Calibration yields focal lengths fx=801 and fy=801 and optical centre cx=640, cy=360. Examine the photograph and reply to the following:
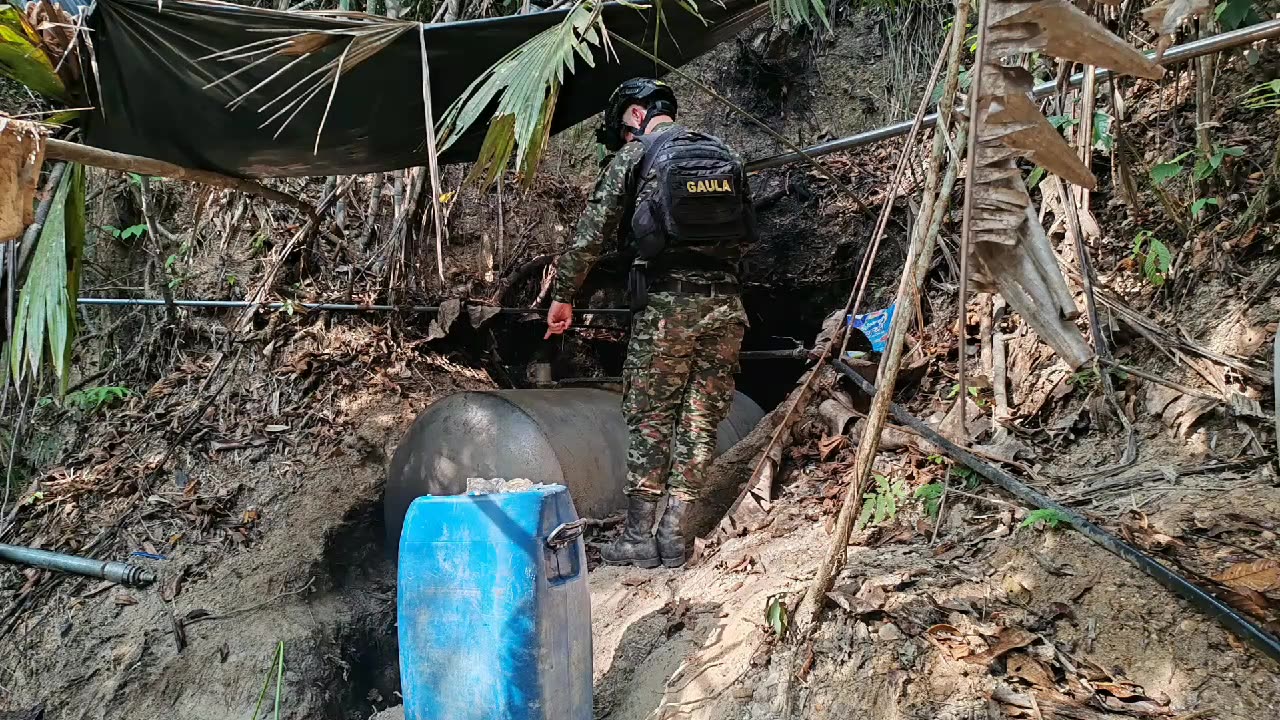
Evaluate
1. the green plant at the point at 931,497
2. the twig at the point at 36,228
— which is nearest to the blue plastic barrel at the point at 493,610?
the green plant at the point at 931,497

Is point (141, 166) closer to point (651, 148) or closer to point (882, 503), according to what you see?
point (651, 148)

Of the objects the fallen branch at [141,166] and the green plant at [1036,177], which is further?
the green plant at [1036,177]

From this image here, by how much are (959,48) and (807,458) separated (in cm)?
214

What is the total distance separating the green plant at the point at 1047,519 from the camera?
7.12ft

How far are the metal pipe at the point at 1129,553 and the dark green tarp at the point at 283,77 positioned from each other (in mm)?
1871

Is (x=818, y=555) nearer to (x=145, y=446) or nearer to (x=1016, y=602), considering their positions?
(x=1016, y=602)

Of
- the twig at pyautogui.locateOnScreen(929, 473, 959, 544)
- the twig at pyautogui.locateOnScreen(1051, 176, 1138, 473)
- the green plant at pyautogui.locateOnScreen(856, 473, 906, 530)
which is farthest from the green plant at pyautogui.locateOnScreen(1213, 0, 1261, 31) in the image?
the green plant at pyautogui.locateOnScreen(856, 473, 906, 530)

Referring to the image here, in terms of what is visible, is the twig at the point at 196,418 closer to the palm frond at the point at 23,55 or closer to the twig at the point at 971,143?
the palm frond at the point at 23,55

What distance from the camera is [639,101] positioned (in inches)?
133

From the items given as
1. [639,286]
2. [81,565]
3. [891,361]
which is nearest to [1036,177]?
[639,286]

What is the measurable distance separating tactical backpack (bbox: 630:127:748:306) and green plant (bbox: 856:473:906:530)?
106 cm

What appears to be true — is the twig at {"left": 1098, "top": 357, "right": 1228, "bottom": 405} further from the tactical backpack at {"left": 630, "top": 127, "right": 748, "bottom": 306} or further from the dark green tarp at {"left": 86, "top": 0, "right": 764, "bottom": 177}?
the dark green tarp at {"left": 86, "top": 0, "right": 764, "bottom": 177}

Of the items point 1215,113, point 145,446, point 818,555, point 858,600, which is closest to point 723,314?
point 818,555

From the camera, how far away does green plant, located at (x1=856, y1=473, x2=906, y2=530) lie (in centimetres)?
274
